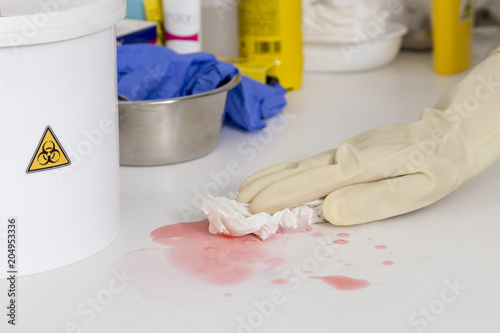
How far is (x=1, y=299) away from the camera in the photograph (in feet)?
2.53

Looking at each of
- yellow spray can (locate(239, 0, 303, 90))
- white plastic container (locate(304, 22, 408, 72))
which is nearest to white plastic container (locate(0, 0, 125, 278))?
yellow spray can (locate(239, 0, 303, 90))

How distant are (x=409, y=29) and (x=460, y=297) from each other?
1103 mm

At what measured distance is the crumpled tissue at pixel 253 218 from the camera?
0.90m

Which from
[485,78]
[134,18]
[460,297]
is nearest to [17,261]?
[460,297]

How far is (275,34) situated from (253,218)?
668 mm

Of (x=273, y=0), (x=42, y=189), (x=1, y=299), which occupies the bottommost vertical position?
(x=1, y=299)

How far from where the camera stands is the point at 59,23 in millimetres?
731

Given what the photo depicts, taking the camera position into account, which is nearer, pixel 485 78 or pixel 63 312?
pixel 63 312

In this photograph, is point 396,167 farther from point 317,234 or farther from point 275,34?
point 275,34

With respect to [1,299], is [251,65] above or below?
above

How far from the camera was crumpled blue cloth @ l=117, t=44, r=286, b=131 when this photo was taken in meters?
1.16

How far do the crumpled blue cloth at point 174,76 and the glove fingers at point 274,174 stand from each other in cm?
26

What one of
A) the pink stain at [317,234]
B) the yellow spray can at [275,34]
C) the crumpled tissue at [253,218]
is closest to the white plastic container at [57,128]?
the crumpled tissue at [253,218]

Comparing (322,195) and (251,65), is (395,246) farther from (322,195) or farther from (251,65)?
(251,65)
